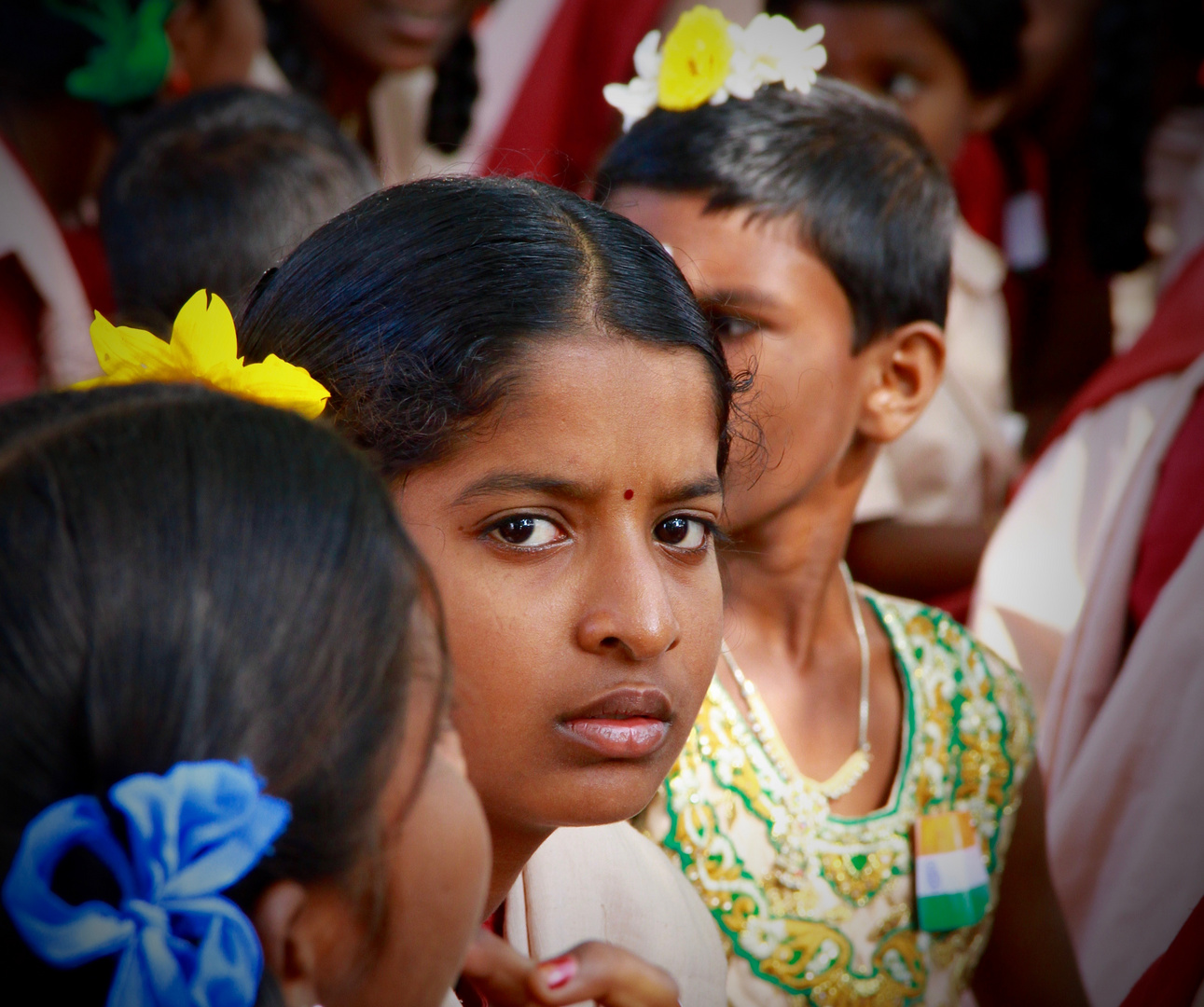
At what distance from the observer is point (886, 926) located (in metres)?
1.35

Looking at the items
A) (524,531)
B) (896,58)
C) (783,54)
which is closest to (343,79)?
(896,58)

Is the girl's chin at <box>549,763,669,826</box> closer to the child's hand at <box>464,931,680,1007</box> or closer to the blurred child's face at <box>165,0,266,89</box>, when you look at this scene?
the child's hand at <box>464,931,680,1007</box>

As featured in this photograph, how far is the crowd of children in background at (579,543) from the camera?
1.92 ft

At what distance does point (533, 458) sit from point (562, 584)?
3.8 inches

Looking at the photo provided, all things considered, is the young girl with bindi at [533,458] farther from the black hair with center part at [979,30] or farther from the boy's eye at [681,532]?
the black hair with center part at [979,30]

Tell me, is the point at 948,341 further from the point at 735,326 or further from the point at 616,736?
the point at 616,736

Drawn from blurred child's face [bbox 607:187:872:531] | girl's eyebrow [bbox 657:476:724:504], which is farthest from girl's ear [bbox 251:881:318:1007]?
blurred child's face [bbox 607:187:872:531]

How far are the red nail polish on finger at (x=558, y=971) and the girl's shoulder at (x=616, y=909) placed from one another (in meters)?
0.27

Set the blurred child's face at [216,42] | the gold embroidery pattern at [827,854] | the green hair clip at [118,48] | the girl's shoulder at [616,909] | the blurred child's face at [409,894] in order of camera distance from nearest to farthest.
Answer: the blurred child's face at [409,894]
the girl's shoulder at [616,909]
the gold embroidery pattern at [827,854]
the green hair clip at [118,48]
the blurred child's face at [216,42]

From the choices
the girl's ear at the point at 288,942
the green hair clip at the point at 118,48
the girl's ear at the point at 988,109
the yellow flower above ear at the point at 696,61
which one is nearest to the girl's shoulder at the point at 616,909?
the girl's ear at the point at 288,942

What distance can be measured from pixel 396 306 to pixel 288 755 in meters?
0.43

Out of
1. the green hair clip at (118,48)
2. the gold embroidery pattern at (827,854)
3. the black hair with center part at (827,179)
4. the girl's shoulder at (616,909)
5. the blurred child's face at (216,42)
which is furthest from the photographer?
the blurred child's face at (216,42)

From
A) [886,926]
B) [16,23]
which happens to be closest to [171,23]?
[16,23]

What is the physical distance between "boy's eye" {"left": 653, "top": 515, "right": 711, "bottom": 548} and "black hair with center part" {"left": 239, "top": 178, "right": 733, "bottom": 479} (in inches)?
4.4
